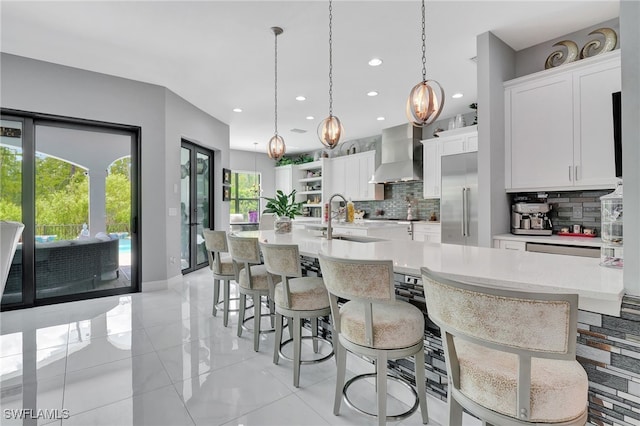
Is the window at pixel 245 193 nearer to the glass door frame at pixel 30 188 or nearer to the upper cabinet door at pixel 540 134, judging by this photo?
the glass door frame at pixel 30 188

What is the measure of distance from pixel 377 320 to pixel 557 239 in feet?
8.48

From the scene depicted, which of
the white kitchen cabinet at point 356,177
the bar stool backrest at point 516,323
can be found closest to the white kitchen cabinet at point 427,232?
the white kitchen cabinet at point 356,177

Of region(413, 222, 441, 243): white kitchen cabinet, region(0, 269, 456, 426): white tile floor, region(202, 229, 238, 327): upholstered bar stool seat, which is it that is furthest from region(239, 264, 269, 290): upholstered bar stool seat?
region(413, 222, 441, 243): white kitchen cabinet

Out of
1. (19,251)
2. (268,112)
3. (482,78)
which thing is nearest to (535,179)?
(482,78)

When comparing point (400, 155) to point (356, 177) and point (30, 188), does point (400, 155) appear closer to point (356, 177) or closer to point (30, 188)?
point (356, 177)

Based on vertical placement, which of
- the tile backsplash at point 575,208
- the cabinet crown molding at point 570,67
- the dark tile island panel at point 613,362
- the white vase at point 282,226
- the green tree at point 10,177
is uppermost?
the cabinet crown molding at point 570,67

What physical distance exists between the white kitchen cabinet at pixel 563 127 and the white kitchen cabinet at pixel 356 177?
12.6 feet

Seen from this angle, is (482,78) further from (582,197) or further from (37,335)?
(37,335)

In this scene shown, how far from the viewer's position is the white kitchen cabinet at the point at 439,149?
5.02 m

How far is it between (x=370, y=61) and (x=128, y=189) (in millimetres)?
3691

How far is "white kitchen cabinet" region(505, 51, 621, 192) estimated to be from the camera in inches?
115

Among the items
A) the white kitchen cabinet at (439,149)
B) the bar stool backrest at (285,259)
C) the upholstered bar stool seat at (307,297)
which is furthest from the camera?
the white kitchen cabinet at (439,149)

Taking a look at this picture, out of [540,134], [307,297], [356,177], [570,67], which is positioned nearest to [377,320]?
[307,297]

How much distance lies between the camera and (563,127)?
3135 mm
